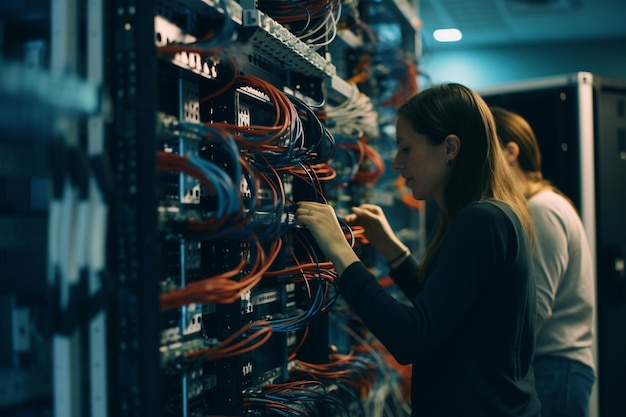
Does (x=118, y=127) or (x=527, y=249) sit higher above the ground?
(x=118, y=127)

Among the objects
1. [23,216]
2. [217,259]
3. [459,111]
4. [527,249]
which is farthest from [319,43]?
[23,216]

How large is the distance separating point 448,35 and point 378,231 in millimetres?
5501

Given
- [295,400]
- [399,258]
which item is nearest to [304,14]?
[399,258]

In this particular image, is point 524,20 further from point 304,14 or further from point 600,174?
point 304,14

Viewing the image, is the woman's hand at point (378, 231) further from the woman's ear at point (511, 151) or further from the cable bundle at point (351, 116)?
the woman's ear at point (511, 151)

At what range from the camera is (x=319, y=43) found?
215 cm

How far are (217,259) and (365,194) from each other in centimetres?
123

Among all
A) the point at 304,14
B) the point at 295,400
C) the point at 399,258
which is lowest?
the point at 295,400

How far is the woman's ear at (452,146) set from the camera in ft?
5.53

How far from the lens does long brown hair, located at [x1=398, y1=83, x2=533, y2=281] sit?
1675 millimetres

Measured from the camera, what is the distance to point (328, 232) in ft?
5.43

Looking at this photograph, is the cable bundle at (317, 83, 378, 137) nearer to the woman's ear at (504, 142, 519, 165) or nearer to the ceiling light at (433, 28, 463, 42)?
the woman's ear at (504, 142, 519, 165)

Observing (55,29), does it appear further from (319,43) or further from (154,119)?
(319,43)

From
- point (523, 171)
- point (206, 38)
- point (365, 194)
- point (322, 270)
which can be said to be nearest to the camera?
point (206, 38)
